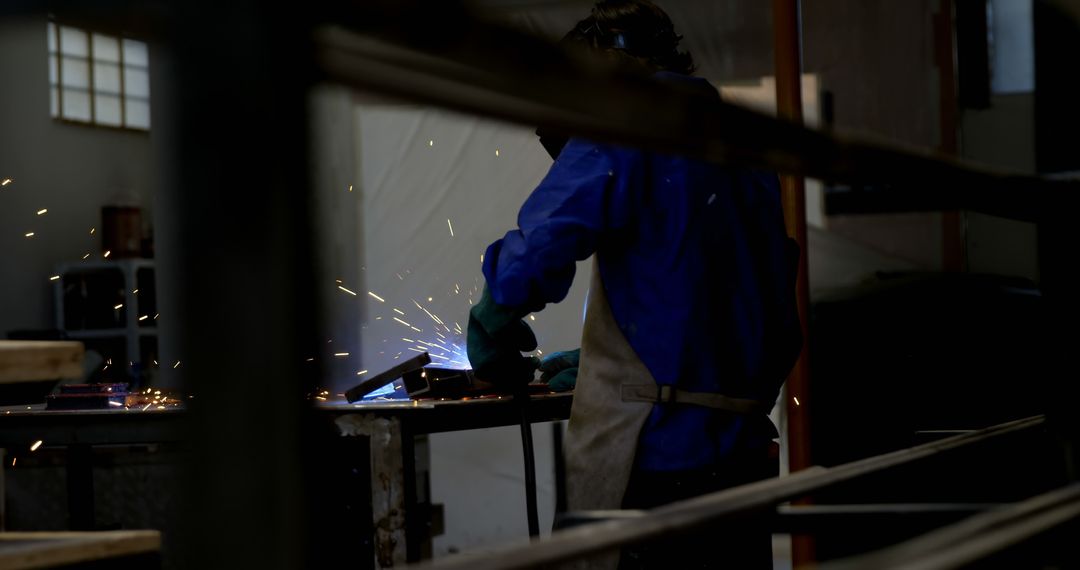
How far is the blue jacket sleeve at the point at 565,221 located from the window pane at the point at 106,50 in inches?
250

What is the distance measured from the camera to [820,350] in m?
3.52

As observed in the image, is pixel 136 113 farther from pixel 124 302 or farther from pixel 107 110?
pixel 124 302

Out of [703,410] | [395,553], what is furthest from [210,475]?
[395,553]

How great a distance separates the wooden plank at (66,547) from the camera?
94 centimetres

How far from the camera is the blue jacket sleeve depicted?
5.42ft

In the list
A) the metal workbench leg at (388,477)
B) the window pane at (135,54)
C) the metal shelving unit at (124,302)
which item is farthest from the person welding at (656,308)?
the window pane at (135,54)

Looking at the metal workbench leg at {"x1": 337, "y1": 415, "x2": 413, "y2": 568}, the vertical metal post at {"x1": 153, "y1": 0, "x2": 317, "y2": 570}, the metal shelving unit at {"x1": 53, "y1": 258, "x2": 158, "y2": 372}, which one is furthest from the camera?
the metal shelving unit at {"x1": 53, "y1": 258, "x2": 158, "y2": 372}

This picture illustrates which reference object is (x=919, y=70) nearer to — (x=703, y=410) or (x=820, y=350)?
(x=820, y=350)

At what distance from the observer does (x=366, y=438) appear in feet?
7.47

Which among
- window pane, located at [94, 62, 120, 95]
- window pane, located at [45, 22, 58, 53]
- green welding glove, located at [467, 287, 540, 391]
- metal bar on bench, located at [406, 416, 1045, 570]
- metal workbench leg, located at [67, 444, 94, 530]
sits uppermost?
window pane, located at [45, 22, 58, 53]

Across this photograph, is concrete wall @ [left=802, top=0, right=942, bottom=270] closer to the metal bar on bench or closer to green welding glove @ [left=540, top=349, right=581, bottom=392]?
green welding glove @ [left=540, top=349, right=581, bottom=392]

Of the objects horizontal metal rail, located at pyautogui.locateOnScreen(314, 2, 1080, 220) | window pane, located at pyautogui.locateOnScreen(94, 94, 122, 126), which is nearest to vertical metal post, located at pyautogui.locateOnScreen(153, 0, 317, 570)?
horizontal metal rail, located at pyautogui.locateOnScreen(314, 2, 1080, 220)

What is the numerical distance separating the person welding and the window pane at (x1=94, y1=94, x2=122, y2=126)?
624 cm

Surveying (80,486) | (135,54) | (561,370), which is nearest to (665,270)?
(561,370)
